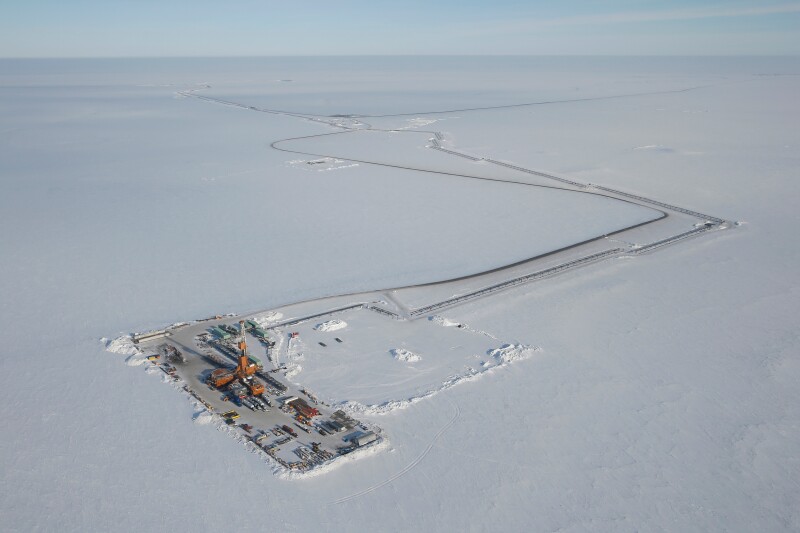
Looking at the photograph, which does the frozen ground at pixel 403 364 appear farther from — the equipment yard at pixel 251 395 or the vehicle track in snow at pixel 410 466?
the equipment yard at pixel 251 395

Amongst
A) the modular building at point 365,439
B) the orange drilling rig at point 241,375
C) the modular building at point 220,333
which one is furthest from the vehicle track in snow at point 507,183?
the modular building at point 365,439

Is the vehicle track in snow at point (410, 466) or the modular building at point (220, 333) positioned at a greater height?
the modular building at point (220, 333)

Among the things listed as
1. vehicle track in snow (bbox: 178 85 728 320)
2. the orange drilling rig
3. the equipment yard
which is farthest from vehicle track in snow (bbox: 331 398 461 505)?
vehicle track in snow (bbox: 178 85 728 320)

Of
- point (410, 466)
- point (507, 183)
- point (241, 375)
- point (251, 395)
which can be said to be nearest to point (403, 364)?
point (410, 466)

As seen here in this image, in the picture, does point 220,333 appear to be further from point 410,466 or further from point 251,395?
point 410,466

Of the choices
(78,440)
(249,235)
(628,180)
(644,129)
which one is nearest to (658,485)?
(78,440)

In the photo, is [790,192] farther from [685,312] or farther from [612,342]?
Result: [612,342]

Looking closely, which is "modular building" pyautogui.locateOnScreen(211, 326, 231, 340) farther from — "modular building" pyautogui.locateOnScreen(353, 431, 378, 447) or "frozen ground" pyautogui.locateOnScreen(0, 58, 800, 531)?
"modular building" pyautogui.locateOnScreen(353, 431, 378, 447)

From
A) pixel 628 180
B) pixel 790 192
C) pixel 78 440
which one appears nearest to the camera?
pixel 78 440
